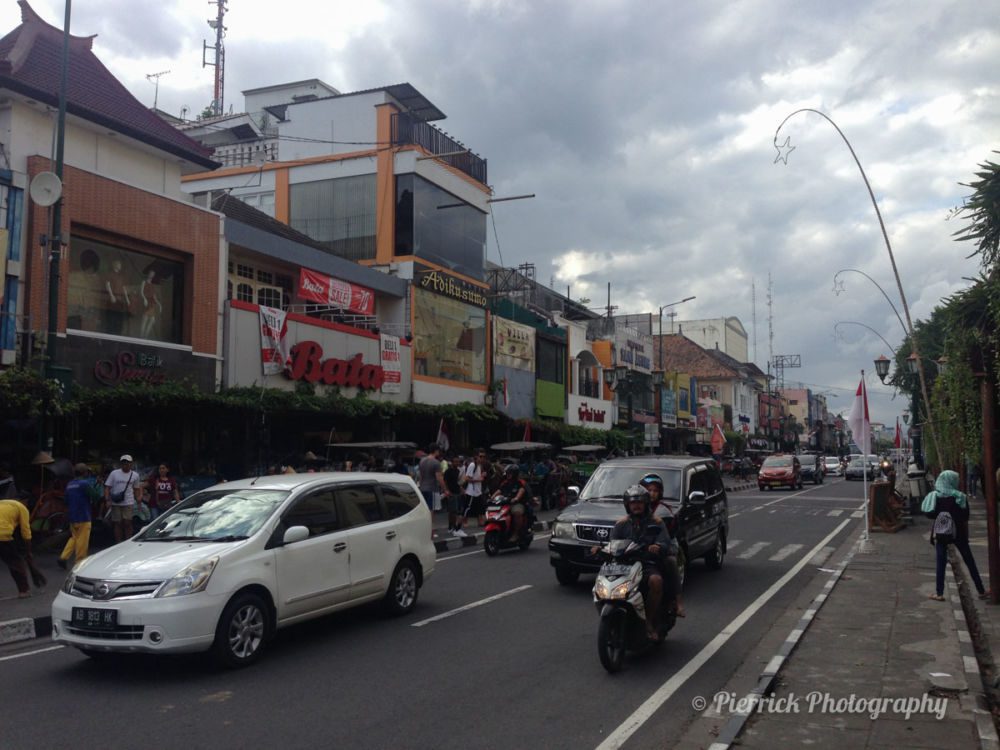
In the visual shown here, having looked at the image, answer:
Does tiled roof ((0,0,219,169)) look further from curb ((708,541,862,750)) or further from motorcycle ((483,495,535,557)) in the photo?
curb ((708,541,862,750))

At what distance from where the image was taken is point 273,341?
21.6 m

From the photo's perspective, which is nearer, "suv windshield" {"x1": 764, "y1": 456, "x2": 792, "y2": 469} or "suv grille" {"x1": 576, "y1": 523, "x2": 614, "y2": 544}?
"suv grille" {"x1": 576, "y1": 523, "x2": 614, "y2": 544}

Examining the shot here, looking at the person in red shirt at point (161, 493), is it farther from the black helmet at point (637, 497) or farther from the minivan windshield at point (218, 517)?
the black helmet at point (637, 497)

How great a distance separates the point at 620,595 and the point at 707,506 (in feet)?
20.8

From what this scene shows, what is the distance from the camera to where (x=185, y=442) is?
66.6ft

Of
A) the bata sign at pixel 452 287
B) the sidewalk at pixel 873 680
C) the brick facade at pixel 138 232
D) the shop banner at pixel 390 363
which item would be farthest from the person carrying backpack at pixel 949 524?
the bata sign at pixel 452 287

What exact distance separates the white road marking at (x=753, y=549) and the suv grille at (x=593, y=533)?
17.7 feet

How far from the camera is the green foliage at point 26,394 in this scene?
45.5ft

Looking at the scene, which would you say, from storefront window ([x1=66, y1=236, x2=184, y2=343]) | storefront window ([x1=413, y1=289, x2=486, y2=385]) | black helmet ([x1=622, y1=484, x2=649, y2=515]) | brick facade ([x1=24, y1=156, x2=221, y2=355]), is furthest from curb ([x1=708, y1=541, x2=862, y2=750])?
storefront window ([x1=413, y1=289, x2=486, y2=385])

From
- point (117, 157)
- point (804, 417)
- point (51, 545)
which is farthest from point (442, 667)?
point (804, 417)

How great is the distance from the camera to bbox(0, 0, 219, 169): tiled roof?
17764 mm

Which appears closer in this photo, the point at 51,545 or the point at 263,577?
the point at 263,577

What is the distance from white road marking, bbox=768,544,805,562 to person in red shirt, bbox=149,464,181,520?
10.8m

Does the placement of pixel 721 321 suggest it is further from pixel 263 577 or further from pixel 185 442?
pixel 263 577
